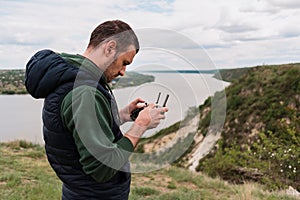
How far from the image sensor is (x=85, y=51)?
1508 mm

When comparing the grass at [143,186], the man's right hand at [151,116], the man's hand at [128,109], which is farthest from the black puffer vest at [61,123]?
the grass at [143,186]

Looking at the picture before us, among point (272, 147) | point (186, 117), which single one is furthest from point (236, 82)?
point (186, 117)

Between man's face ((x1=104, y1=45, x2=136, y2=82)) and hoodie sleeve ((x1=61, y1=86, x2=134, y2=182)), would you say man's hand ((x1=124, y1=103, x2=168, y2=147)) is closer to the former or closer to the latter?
hoodie sleeve ((x1=61, y1=86, x2=134, y2=182))

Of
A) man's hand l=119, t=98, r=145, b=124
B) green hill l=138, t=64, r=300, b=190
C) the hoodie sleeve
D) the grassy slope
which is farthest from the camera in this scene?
the grassy slope

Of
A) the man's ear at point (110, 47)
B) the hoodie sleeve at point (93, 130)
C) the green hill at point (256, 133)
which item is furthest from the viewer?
the green hill at point (256, 133)

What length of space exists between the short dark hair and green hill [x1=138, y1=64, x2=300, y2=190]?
1.72ft

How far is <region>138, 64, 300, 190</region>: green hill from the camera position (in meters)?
4.50

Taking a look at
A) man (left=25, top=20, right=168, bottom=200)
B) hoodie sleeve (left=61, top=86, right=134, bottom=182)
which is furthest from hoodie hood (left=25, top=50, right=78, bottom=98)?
hoodie sleeve (left=61, top=86, right=134, bottom=182)

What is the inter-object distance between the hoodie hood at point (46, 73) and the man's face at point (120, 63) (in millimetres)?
144

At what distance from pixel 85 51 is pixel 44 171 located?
471cm

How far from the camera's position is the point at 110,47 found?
143 centimetres

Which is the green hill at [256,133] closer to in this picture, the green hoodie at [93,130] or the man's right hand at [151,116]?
the man's right hand at [151,116]

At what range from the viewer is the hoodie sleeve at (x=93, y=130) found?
1.31 metres

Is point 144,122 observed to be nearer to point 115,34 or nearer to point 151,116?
point 151,116
